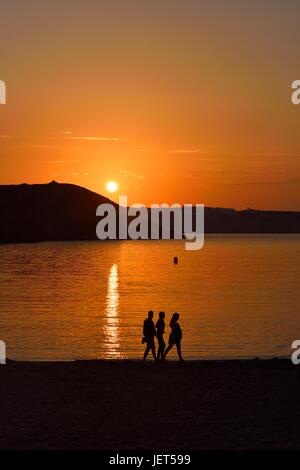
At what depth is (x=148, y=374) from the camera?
828 inches

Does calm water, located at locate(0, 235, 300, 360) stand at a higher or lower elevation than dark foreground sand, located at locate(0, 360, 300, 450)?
higher

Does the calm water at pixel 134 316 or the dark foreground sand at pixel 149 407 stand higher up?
the calm water at pixel 134 316

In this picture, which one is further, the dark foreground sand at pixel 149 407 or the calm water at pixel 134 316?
the calm water at pixel 134 316

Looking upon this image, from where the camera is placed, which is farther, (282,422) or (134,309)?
(134,309)

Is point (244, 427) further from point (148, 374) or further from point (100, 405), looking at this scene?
point (148, 374)

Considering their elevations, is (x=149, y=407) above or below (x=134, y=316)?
below

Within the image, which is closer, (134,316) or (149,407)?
(149,407)

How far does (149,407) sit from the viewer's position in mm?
16250

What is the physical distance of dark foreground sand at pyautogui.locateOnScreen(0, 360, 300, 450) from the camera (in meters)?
13.4

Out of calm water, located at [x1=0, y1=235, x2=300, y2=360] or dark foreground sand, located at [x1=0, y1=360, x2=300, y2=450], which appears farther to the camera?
calm water, located at [x1=0, y1=235, x2=300, y2=360]

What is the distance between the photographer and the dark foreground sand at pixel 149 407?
13352 millimetres

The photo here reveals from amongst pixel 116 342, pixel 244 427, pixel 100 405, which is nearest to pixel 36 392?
pixel 100 405
